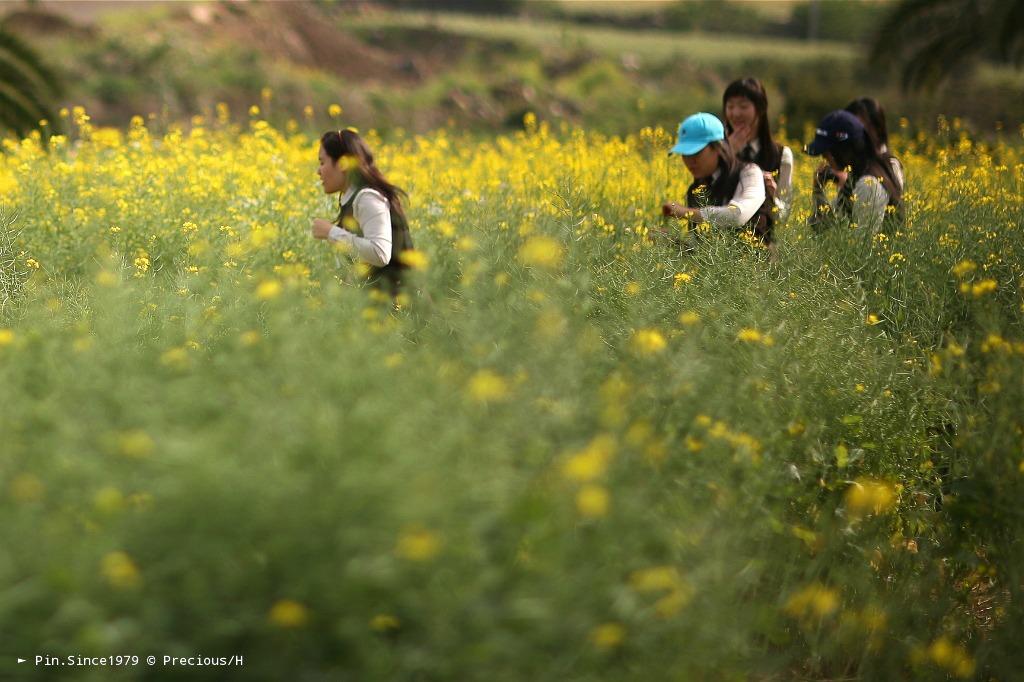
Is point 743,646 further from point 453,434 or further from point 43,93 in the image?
point 43,93

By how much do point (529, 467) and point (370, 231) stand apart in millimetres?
2152

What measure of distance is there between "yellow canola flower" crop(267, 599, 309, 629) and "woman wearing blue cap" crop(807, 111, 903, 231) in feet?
12.3

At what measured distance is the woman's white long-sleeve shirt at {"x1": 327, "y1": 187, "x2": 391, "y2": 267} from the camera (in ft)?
13.6

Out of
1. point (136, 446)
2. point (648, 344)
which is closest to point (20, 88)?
point (648, 344)

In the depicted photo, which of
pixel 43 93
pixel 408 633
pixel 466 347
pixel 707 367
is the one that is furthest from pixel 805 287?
pixel 43 93

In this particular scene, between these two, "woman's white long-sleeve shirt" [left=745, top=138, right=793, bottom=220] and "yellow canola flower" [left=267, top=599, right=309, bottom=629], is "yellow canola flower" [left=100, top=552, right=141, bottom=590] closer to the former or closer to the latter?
"yellow canola flower" [left=267, top=599, right=309, bottom=629]

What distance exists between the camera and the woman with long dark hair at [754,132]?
484 centimetres

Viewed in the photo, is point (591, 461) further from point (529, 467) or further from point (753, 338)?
point (753, 338)

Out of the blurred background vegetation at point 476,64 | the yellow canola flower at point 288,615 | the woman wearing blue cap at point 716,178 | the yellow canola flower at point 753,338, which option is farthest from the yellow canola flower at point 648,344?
the blurred background vegetation at point 476,64

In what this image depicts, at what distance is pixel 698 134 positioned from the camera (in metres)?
4.36

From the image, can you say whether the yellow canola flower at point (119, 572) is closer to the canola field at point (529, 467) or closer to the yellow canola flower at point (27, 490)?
the canola field at point (529, 467)

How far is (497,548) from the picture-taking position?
208 cm

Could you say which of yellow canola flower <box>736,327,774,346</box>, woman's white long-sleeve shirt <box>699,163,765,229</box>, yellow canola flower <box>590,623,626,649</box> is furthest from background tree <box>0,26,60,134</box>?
yellow canola flower <box>590,623,626,649</box>

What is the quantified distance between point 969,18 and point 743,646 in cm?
1370
